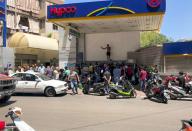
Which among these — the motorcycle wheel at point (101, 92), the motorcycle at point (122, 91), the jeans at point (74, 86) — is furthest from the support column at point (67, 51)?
the motorcycle at point (122, 91)

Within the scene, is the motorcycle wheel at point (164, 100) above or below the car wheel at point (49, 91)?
below

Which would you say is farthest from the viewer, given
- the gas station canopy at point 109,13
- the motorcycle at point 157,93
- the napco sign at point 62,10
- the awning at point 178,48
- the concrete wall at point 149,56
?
the napco sign at point 62,10

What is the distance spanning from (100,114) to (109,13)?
13.7 metres

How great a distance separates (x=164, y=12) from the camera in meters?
25.6

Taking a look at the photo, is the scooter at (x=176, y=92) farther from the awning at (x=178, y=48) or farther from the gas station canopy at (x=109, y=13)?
the gas station canopy at (x=109, y=13)

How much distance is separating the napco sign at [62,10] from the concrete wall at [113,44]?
6619 mm

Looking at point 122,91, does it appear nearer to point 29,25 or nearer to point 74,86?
point 74,86

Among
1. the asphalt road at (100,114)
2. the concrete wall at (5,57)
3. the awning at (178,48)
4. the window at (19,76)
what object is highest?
the awning at (178,48)

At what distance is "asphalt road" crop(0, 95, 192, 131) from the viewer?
11812mm

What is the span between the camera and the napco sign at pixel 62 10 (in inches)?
1102

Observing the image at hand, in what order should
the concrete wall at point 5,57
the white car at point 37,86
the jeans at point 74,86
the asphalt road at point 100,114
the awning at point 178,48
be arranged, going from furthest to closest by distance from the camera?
the concrete wall at point 5,57
the awning at point 178,48
the jeans at point 74,86
the white car at point 37,86
the asphalt road at point 100,114

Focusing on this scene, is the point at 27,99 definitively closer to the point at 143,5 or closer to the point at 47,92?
the point at 47,92

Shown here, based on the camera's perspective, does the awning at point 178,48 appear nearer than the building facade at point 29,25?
Yes

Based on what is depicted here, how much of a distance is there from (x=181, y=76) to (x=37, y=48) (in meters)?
22.1
